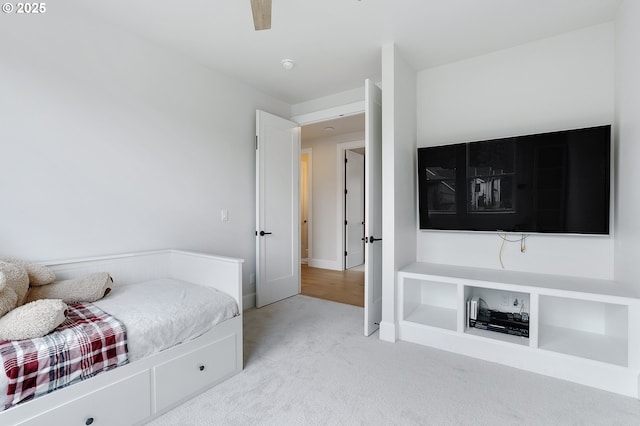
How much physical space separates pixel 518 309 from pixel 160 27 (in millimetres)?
3722

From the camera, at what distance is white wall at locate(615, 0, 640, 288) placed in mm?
1854

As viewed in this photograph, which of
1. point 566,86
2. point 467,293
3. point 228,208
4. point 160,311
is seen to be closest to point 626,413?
point 467,293

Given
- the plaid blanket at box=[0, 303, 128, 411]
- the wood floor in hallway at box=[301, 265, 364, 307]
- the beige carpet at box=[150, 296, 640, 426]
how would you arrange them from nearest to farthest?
1. the plaid blanket at box=[0, 303, 128, 411]
2. the beige carpet at box=[150, 296, 640, 426]
3. the wood floor in hallway at box=[301, 265, 364, 307]

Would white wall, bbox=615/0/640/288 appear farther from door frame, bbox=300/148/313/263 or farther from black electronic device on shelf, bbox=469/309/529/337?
door frame, bbox=300/148/313/263

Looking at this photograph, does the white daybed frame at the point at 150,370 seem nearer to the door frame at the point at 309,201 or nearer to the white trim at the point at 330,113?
the white trim at the point at 330,113

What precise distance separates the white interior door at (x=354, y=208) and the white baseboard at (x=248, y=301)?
2.48 meters

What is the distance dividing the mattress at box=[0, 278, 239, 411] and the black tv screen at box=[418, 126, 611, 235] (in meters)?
2.01

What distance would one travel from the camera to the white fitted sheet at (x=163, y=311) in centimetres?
158

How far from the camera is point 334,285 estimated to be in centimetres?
451

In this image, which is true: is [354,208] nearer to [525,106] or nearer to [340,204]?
[340,204]

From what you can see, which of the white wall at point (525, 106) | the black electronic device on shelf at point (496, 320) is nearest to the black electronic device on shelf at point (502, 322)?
the black electronic device on shelf at point (496, 320)

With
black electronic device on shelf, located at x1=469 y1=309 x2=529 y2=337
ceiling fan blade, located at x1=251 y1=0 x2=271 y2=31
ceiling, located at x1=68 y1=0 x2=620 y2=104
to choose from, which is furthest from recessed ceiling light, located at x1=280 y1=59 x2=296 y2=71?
black electronic device on shelf, located at x1=469 y1=309 x2=529 y2=337

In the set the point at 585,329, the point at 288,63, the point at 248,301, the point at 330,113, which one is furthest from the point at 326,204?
the point at 585,329

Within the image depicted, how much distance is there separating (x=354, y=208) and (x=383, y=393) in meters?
4.20
